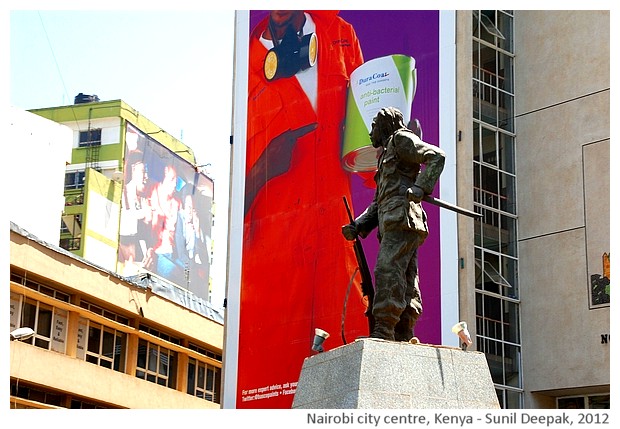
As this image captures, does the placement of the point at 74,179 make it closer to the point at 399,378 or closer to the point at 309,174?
the point at 309,174

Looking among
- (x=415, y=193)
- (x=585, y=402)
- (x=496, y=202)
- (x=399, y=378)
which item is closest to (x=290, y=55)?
(x=496, y=202)

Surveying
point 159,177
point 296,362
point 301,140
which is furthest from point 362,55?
→ point 159,177

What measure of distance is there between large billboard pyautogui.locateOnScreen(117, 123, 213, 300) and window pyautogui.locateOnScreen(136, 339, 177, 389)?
14.4m

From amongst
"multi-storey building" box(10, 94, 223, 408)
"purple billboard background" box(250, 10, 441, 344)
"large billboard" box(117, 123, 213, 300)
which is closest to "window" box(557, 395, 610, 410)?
"purple billboard background" box(250, 10, 441, 344)

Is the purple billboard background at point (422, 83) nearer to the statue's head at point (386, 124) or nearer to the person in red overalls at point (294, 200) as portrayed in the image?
the person in red overalls at point (294, 200)

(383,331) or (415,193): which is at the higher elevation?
(415,193)

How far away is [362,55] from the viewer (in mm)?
41938

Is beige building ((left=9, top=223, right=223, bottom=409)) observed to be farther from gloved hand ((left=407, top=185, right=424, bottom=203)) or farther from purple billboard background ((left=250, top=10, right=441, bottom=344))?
gloved hand ((left=407, top=185, right=424, bottom=203))

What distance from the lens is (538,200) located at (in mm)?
41875

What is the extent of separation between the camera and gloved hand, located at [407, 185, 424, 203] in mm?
13344

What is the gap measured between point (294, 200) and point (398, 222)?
96.9 ft
